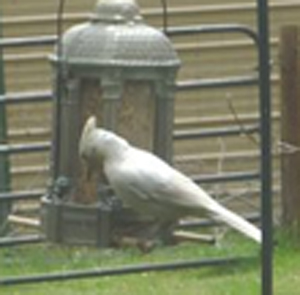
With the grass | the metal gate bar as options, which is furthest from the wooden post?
the metal gate bar

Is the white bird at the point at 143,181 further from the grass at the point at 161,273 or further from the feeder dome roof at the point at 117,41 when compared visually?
the grass at the point at 161,273

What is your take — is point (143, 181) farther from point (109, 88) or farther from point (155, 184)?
point (109, 88)

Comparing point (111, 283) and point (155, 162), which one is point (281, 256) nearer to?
point (111, 283)

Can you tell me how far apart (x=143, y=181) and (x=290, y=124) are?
172 inches

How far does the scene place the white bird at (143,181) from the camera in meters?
4.41

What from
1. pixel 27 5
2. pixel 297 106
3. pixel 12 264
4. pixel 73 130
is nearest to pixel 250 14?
pixel 27 5

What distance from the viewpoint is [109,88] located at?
15.5 ft

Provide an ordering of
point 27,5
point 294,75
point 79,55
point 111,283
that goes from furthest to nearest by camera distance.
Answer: point 27,5, point 294,75, point 111,283, point 79,55

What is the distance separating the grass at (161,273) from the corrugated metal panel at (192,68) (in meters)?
1.70

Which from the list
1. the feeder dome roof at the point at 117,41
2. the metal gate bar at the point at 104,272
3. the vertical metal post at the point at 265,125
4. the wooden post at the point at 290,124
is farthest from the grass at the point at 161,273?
the vertical metal post at the point at 265,125

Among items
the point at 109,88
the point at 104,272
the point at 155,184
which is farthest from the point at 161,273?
the point at 155,184

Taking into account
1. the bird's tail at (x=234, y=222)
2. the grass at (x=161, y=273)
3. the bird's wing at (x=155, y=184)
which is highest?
the bird's wing at (x=155, y=184)

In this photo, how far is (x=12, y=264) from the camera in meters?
8.43

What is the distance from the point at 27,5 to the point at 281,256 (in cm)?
309
